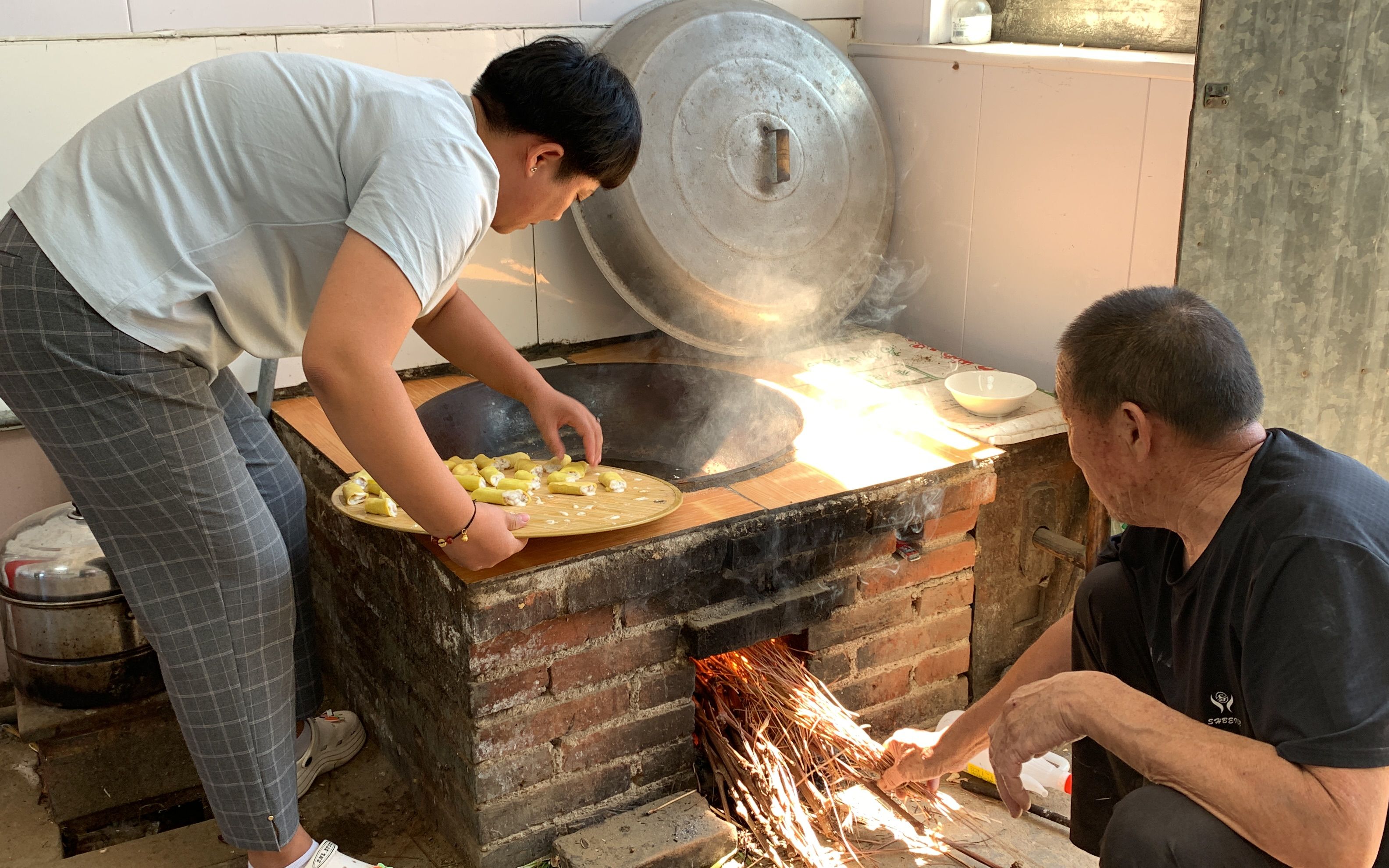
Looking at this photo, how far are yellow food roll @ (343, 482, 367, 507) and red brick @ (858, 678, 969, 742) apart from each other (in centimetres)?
129

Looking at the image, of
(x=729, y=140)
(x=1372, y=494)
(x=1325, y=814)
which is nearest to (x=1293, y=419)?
(x=1372, y=494)

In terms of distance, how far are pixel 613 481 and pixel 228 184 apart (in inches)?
37.5

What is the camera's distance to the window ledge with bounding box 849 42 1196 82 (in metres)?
2.87

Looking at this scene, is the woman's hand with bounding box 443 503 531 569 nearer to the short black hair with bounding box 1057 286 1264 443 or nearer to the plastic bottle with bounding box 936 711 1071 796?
the short black hair with bounding box 1057 286 1264 443

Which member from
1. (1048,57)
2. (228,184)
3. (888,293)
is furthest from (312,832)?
(1048,57)

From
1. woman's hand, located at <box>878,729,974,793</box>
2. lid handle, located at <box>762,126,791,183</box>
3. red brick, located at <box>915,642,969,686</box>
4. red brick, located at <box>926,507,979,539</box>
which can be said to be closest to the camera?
woman's hand, located at <box>878,729,974,793</box>

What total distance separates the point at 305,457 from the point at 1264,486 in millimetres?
2174

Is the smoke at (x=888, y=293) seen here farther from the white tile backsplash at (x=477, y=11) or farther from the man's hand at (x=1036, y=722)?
the man's hand at (x=1036, y=722)

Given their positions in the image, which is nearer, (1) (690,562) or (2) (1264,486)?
(2) (1264,486)

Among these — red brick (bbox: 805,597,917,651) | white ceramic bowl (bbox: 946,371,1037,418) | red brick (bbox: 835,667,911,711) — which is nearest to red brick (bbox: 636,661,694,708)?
red brick (bbox: 805,597,917,651)

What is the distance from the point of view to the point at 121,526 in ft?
6.73

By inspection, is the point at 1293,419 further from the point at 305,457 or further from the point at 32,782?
the point at 32,782

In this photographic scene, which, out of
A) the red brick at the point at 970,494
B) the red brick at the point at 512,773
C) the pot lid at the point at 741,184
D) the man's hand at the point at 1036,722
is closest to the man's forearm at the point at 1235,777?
the man's hand at the point at 1036,722

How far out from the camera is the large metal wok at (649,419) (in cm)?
303
